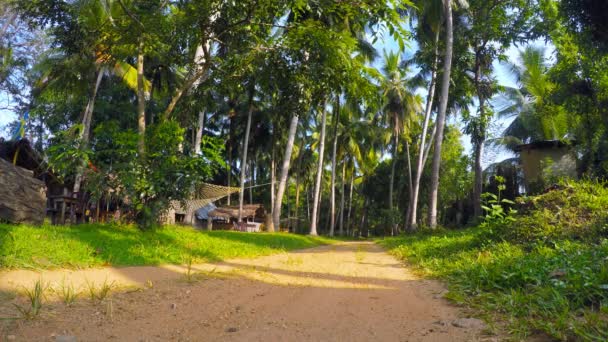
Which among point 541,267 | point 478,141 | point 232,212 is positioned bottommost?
point 541,267

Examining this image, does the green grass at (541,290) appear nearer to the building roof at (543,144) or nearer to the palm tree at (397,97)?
the building roof at (543,144)

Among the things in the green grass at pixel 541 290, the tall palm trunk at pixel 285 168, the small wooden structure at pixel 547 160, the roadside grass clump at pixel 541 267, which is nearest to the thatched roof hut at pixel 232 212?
the tall palm trunk at pixel 285 168

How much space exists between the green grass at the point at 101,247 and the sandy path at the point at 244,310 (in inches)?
14.3

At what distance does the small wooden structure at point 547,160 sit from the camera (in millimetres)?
16281

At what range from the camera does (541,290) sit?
144 inches

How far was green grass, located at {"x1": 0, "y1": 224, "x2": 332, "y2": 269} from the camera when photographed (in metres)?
5.06

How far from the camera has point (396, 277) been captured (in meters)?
5.97

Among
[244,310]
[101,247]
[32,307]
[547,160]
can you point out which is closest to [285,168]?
[547,160]

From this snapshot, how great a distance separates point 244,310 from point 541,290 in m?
2.56

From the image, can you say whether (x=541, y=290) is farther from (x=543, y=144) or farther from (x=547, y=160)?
(x=543, y=144)

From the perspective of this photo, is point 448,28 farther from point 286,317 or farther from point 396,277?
point 286,317

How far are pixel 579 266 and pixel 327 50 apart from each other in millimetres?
4963

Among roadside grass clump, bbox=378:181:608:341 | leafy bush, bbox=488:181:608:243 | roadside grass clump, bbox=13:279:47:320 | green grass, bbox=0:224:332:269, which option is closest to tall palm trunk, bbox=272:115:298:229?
green grass, bbox=0:224:332:269

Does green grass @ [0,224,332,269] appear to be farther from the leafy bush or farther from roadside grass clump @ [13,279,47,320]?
the leafy bush
